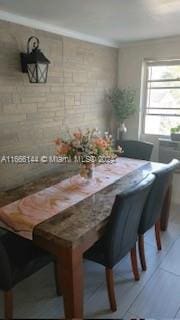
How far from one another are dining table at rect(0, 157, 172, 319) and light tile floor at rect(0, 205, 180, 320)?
34cm

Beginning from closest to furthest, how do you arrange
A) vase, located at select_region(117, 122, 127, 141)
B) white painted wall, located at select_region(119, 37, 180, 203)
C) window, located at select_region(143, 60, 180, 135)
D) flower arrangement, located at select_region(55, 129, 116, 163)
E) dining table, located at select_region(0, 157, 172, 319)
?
dining table, located at select_region(0, 157, 172, 319) → flower arrangement, located at select_region(55, 129, 116, 163) → white painted wall, located at select_region(119, 37, 180, 203) → window, located at select_region(143, 60, 180, 135) → vase, located at select_region(117, 122, 127, 141)

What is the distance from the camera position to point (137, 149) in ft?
10.8

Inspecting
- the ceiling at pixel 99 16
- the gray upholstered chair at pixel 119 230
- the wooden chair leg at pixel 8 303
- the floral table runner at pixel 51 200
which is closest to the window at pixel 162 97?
the ceiling at pixel 99 16

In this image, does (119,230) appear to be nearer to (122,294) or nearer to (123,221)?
(123,221)

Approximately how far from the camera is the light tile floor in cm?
183

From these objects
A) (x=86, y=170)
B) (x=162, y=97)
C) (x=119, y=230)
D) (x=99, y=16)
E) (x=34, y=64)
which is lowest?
(x=119, y=230)

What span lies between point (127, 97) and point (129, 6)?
1680mm

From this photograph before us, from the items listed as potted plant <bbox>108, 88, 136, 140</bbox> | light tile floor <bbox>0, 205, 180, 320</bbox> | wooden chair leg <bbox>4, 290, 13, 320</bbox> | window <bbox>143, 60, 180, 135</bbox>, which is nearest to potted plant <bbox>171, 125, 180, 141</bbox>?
window <bbox>143, 60, 180, 135</bbox>

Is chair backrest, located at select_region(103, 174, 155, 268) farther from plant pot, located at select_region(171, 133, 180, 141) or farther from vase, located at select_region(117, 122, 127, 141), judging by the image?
vase, located at select_region(117, 122, 127, 141)

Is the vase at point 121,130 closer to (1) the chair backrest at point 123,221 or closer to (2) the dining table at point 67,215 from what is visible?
(2) the dining table at point 67,215

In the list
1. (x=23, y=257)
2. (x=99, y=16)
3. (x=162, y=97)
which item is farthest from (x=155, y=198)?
(x=162, y=97)

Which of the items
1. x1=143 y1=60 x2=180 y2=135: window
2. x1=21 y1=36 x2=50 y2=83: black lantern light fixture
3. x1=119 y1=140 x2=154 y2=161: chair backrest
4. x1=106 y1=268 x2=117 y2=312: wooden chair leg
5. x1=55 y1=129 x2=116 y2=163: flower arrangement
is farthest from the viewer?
x1=143 y1=60 x2=180 y2=135: window

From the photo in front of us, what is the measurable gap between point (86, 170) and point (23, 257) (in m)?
0.91

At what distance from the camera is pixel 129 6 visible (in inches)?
81.4
